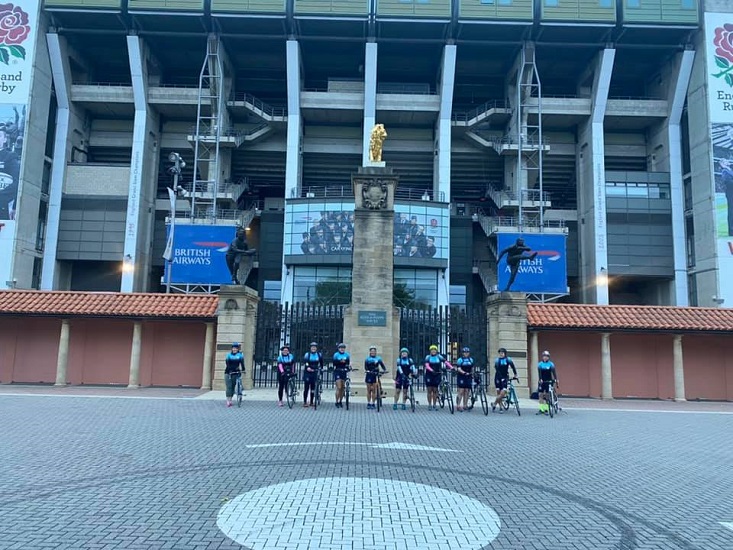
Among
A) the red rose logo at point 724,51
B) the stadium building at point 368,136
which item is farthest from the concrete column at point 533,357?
the red rose logo at point 724,51

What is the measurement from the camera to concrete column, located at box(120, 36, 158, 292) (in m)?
39.8

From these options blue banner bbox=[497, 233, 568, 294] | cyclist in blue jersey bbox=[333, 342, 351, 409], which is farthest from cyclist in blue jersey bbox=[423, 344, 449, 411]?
blue banner bbox=[497, 233, 568, 294]

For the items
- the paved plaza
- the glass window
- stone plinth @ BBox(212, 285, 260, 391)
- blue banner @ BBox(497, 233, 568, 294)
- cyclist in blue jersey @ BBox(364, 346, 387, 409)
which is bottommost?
the paved plaza

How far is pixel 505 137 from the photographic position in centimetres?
4325

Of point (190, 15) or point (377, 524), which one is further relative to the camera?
point (190, 15)

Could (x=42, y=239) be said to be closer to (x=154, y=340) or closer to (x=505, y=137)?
(x=154, y=340)

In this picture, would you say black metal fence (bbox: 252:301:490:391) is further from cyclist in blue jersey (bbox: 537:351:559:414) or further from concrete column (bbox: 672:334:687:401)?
concrete column (bbox: 672:334:687:401)

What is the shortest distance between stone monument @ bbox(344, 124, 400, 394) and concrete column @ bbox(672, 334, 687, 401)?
402 inches

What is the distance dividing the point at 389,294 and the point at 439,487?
10741 millimetres

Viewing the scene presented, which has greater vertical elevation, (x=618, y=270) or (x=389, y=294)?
(x=618, y=270)

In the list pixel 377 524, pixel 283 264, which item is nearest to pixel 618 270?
pixel 283 264

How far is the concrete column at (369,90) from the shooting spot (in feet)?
131

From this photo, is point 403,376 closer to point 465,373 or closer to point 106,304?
point 465,373

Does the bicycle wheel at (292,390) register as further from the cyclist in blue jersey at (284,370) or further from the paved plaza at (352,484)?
the paved plaza at (352,484)
